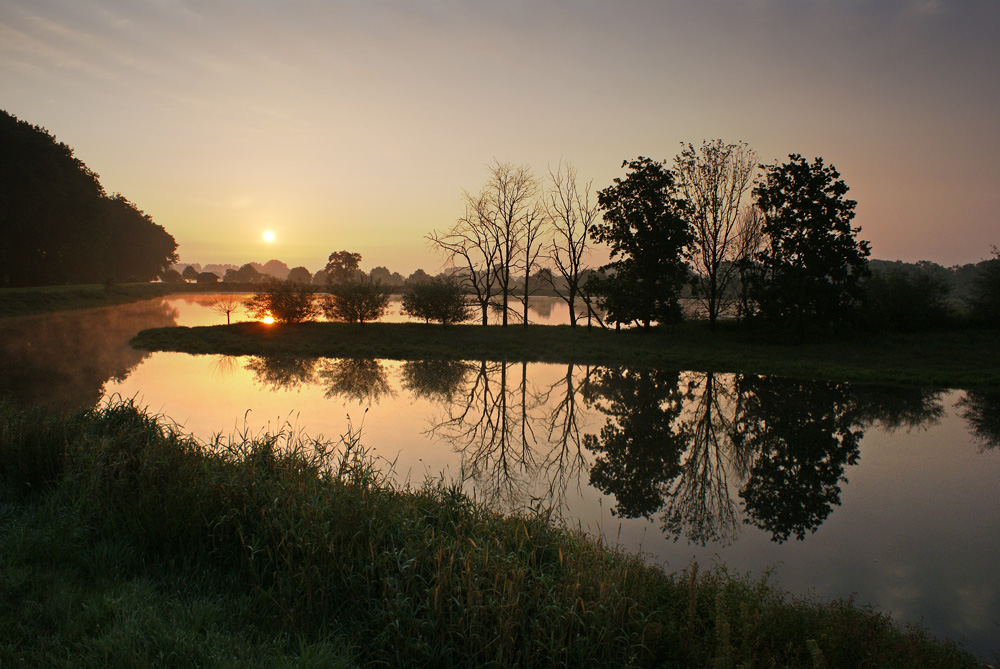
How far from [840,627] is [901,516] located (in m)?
4.68

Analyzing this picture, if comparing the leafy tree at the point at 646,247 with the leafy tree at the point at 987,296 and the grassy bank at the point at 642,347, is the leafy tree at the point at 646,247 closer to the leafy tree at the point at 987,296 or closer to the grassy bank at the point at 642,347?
the grassy bank at the point at 642,347

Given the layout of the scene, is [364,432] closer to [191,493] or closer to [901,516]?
[191,493]

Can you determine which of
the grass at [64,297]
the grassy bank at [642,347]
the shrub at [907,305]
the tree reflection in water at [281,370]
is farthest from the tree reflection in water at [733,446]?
the grass at [64,297]

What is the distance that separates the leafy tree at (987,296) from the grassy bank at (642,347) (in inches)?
57.3

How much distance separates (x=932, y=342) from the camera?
2398 cm

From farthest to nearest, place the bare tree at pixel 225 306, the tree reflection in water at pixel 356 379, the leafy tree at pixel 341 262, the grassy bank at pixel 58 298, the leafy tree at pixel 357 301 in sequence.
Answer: the leafy tree at pixel 341 262 < the grassy bank at pixel 58 298 < the bare tree at pixel 225 306 < the leafy tree at pixel 357 301 < the tree reflection in water at pixel 356 379

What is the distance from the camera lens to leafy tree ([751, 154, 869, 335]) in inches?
1011

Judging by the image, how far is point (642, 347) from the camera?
25156 millimetres

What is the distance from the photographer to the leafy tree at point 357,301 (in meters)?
30.0

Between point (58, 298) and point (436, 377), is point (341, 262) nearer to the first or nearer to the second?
point (58, 298)

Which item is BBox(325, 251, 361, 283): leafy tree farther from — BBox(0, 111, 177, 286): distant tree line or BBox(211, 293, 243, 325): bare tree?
BBox(0, 111, 177, 286): distant tree line

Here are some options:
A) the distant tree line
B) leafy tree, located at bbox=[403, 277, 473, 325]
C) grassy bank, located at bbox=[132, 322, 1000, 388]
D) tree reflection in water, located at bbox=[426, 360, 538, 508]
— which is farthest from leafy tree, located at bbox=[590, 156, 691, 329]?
the distant tree line

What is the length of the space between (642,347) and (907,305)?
42.8 ft

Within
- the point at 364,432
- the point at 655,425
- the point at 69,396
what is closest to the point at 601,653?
the point at 364,432
